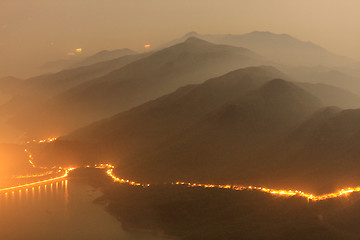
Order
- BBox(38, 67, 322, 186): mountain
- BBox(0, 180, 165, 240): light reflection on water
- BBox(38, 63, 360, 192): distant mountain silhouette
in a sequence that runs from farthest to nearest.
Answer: BBox(38, 67, 322, 186): mountain → BBox(38, 63, 360, 192): distant mountain silhouette → BBox(0, 180, 165, 240): light reflection on water

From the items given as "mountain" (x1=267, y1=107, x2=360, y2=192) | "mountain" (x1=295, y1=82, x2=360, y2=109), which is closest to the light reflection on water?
"mountain" (x1=267, y1=107, x2=360, y2=192)

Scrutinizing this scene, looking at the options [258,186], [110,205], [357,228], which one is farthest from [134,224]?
[357,228]

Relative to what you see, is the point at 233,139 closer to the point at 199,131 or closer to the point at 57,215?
the point at 199,131

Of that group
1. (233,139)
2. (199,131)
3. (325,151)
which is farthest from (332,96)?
(325,151)

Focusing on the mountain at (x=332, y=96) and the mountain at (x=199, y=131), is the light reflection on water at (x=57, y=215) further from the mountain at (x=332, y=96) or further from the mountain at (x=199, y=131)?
the mountain at (x=332, y=96)

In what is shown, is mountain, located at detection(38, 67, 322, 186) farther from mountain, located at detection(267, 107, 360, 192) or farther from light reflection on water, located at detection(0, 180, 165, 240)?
light reflection on water, located at detection(0, 180, 165, 240)

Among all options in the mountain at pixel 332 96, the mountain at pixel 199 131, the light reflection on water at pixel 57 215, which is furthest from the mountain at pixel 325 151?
the mountain at pixel 332 96

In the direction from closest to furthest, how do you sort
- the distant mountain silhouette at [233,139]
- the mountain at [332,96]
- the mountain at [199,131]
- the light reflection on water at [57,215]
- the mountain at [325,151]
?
the light reflection on water at [57,215]
the mountain at [325,151]
the distant mountain silhouette at [233,139]
the mountain at [199,131]
the mountain at [332,96]

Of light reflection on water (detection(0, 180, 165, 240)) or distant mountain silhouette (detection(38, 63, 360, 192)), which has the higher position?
distant mountain silhouette (detection(38, 63, 360, 192))
